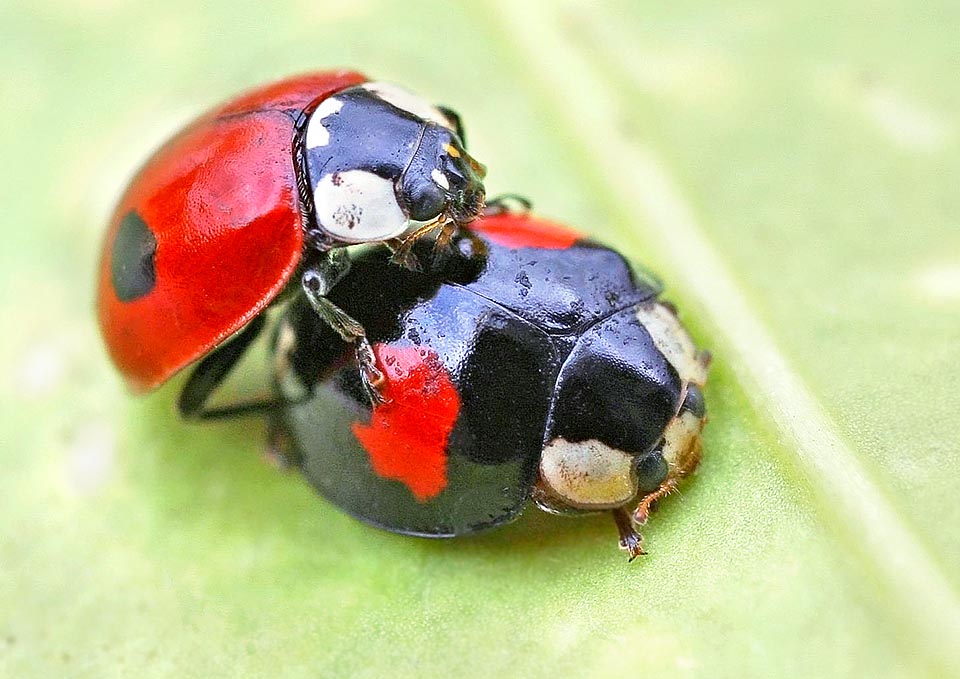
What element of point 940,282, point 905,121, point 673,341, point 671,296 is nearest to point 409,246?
point 673,341

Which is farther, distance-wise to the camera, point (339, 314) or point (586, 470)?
point (339, 314)

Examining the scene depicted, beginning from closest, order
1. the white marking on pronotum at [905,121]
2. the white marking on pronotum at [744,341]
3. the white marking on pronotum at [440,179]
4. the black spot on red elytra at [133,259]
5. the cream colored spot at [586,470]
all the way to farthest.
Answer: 1. the white marking on pronotum at [744,341]
2. the cream colored spot at [586,470]
3. the white marking on pronotum at [440,179]
4. the black spot on red elytra at [133,259]
5. the white marking on pronotum at [905,121]

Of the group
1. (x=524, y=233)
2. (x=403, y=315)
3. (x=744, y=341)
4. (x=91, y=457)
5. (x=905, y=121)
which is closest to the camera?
(x=403, y=315)

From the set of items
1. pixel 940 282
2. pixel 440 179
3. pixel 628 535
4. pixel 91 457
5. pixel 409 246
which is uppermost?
pixel 440 179

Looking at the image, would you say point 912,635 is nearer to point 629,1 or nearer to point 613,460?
point 613,460

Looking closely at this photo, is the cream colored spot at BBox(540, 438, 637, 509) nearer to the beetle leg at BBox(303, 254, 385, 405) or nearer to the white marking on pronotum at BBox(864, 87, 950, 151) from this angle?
the beetle leg at BBox(303, 254, 385, 405)

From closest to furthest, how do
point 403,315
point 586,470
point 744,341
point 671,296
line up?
point 586,470 → point 403,315 → point 744,341 → point 671,296

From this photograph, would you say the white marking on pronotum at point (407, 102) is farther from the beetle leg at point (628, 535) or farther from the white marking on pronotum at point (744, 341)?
the beetle leg at point (628, 535)

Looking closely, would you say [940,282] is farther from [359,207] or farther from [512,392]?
[359,207]

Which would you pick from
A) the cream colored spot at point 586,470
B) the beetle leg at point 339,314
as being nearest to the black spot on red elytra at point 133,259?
the beetle leg at point 339,314
